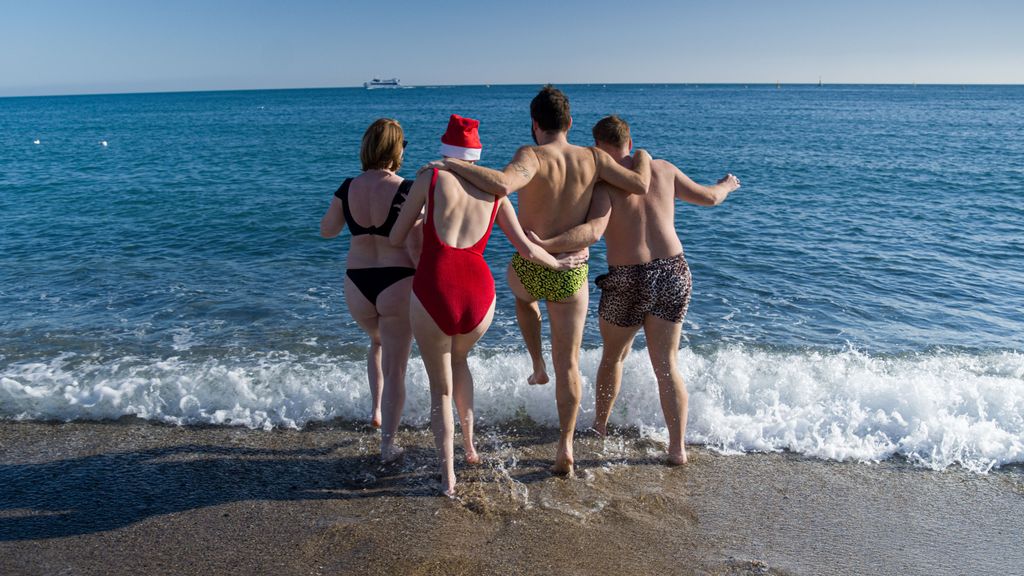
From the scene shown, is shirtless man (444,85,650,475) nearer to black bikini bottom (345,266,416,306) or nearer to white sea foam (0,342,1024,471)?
black bikini bottom (345,266,416,306)

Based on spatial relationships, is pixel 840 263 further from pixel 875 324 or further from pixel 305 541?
pixel 305 541

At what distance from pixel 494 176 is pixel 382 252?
3.17ft

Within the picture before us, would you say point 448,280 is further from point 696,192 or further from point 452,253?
point 696,192

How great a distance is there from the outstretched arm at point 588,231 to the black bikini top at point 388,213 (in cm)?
77

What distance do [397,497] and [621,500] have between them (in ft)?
4.21

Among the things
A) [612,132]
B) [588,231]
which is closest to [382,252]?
[588,231]

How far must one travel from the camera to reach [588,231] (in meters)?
3.76

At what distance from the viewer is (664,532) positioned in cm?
354

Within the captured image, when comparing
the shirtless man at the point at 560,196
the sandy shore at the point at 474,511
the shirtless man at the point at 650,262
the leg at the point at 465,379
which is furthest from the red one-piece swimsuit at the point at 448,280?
the sandy shore at the point at 474,511

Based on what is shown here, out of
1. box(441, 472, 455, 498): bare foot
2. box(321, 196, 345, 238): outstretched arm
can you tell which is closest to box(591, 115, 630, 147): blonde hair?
box(321, 196, 345, 238): outstretched arm

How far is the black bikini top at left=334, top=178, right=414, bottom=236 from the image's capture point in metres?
3.83

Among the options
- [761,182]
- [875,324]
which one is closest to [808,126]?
[761,182]

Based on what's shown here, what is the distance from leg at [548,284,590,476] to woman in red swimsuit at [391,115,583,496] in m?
0.32

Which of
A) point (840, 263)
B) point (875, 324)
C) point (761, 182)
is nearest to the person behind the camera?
point (875, 324)
